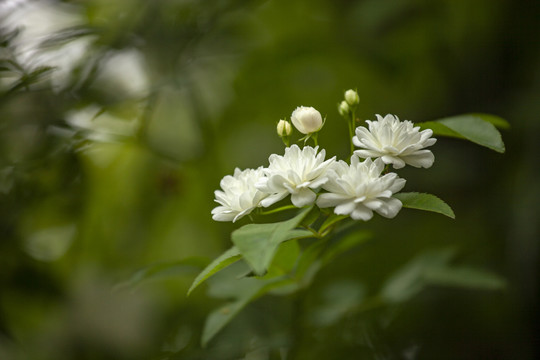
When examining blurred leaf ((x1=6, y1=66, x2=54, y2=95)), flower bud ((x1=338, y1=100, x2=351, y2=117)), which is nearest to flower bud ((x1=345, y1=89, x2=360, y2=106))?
flower bud ((x1=338, y1=100, x2=351, y2=117))

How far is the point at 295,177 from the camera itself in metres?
0.56

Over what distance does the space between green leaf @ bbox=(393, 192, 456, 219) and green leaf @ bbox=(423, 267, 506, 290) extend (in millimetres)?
490

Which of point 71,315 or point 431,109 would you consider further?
point 431,109

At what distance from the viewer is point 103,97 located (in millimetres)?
1170

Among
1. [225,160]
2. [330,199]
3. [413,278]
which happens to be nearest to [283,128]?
[330,199]

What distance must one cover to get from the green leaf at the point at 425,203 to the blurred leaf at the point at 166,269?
1.30ft

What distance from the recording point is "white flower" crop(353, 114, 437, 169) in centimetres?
59

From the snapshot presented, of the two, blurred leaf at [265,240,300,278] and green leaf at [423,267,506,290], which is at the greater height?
blurred leaf at [265,240,300,278]

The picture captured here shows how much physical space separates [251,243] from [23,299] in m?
0.90

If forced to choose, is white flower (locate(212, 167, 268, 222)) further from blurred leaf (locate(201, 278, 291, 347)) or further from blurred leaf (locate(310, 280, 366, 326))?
blurred leaf (locate(310, 280, 366, 326))

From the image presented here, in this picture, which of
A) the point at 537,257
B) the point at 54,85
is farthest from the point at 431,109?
the point at 54,85

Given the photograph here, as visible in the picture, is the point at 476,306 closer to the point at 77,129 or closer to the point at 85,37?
the point at 77,129

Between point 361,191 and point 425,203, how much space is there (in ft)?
0.29

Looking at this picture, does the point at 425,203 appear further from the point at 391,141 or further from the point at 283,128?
the point at 283,128
